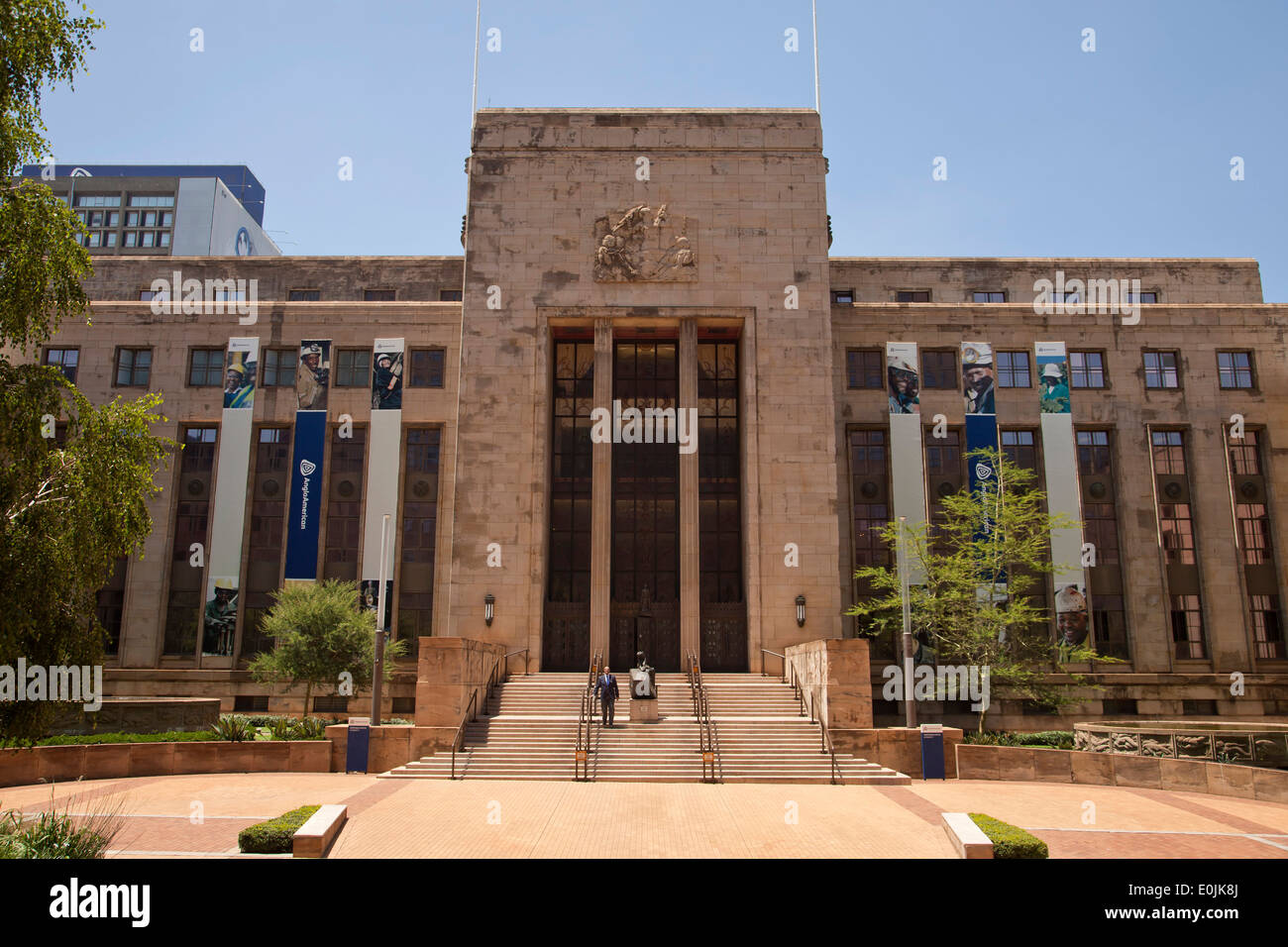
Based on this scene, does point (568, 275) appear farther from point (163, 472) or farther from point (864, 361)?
point (163, 472)

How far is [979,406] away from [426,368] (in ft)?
76.6

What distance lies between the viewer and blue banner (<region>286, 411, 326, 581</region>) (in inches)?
1468

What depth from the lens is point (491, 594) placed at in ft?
111

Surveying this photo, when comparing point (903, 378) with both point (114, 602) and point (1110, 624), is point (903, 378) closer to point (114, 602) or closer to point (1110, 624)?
point (1110, 624)

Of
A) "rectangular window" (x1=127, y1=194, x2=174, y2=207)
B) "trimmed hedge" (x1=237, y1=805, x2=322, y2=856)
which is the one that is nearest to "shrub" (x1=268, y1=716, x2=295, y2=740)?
"trimmed hedge" (x1=237, y1=805, x2=322, y2=856)

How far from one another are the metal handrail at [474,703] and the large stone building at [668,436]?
85.8 inches

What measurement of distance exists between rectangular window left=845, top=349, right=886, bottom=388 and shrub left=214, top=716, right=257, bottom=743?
26320mm

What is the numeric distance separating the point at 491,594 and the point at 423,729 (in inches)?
366

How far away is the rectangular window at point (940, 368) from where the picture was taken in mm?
39344

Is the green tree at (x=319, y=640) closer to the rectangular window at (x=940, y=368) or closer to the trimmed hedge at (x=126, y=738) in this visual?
the trimmed hedge at (x=126, y=738)

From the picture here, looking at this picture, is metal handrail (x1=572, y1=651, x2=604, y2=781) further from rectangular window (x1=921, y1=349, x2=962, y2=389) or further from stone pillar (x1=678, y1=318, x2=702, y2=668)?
rectangular window (x1=921, y1=349, x2=962, y2=389)

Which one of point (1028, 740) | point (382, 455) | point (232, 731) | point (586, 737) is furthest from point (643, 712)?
point (382, 455)

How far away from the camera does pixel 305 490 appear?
38.0 m
